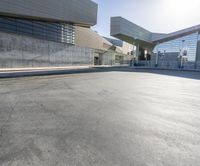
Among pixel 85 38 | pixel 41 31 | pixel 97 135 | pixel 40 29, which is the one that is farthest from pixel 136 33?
pixel 97 135

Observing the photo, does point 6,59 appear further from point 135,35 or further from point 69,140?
point 135,35

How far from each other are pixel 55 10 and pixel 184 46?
32.1 metres

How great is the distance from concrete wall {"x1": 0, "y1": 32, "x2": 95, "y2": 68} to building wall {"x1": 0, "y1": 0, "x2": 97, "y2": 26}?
3307 mm

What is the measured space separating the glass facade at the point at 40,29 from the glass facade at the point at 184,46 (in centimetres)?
2564

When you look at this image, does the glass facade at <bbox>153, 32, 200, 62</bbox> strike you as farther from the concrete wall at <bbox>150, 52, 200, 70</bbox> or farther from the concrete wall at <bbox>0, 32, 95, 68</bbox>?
the concrete wall at <bbox>0, 32, 95, 68</bbox>

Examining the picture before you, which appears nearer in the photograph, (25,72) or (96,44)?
(25,72)

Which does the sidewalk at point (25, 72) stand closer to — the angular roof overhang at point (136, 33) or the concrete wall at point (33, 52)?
the concrete wall at point (33, 52)

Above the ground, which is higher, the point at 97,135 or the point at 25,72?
the point at 25,72

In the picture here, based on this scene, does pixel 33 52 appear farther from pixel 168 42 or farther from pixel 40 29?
pixel 168 42

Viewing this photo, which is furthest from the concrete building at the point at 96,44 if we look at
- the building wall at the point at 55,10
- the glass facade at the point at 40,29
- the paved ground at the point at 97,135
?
the paved ground at the point at 97,135

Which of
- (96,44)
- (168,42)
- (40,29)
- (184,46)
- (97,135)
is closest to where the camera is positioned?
(97,135)

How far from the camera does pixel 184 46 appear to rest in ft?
149

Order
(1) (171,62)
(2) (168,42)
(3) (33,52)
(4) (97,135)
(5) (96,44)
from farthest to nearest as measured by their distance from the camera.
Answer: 1. (5) (96,44)
2. (2) (168,42)
3. (1) (171,62)
4. (3) (33,52)
5. (4) (97,135)

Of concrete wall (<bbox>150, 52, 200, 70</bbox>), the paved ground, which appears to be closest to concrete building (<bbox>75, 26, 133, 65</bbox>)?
concrete wall (<bbox>150, 52, 200, 70</bbox>)
